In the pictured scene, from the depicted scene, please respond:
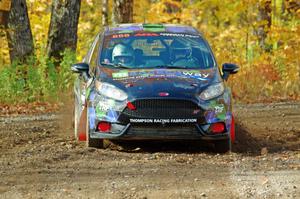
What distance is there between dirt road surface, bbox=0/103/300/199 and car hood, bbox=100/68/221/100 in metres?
0.76

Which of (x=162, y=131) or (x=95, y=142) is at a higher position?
(x=162, y=131)

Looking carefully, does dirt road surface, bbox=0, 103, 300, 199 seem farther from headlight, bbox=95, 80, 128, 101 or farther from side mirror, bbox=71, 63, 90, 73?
side mirror, bbox=71, 63, 90, 73

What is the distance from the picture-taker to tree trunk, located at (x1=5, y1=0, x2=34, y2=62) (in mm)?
19031

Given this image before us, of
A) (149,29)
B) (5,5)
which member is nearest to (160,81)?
(149,29)

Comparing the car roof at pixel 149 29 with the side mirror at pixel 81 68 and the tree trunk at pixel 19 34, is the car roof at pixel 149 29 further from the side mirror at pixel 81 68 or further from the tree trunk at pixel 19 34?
the tree trunk at pixel 19 34

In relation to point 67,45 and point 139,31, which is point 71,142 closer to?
point 139,31

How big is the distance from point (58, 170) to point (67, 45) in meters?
11.5

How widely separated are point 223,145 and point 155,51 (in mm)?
1741

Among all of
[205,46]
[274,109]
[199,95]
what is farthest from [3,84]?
[199,95]

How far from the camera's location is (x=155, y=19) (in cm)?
3269

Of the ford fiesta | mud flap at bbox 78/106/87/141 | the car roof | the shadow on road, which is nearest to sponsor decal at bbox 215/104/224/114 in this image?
the ford fiesta

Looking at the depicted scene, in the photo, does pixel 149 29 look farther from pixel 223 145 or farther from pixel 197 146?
pixel 223 145

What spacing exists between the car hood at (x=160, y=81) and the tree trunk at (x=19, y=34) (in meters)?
8.92

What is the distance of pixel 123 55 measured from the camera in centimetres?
1102
